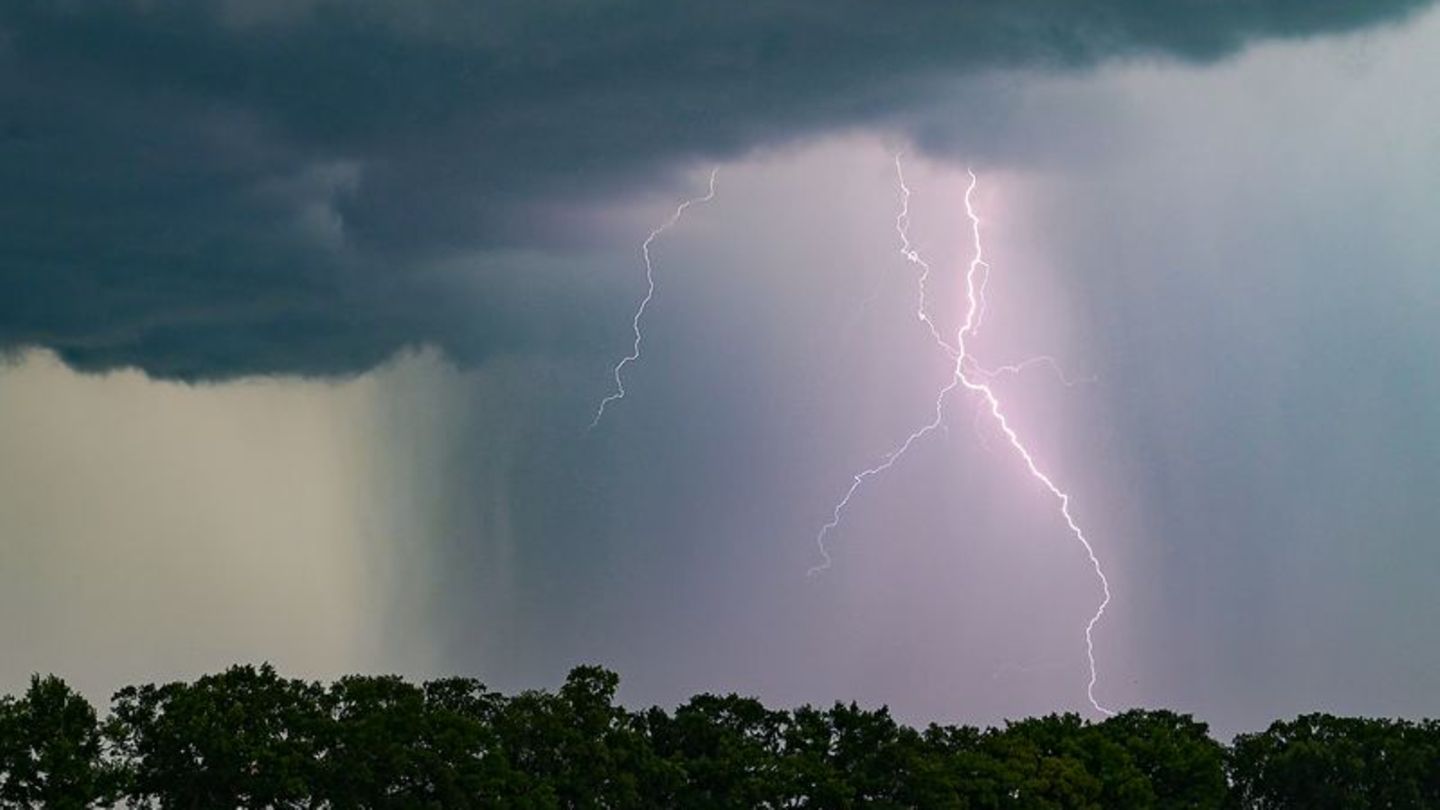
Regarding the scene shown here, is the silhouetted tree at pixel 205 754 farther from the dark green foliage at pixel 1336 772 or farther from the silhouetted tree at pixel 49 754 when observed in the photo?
the dark green foliage at pixel 1336 772

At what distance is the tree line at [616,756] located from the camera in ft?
268

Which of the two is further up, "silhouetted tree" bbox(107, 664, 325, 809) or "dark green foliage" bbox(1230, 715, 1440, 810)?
"dark green foliage" bbox(1230, 715, 1440, 810)

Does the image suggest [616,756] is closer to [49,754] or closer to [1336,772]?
[49,754]

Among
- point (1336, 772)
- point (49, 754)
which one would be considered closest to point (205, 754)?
point (49, 754)

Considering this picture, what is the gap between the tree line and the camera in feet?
268

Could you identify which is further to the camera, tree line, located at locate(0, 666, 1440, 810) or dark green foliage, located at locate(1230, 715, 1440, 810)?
dark green foliage, located at locate(1230, 715, 1440, 810)

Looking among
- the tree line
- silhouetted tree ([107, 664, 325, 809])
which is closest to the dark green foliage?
the tree line

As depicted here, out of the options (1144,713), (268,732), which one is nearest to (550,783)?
(268,732)

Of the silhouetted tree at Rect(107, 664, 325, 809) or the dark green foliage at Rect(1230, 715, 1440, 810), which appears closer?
the silhouetted tree at Rect(107, 664, 325, 809)

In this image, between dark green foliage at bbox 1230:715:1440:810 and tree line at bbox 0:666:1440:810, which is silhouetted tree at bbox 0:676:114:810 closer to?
tree line at bbox 0:666:1440:810

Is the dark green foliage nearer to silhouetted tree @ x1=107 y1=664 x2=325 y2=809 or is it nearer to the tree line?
the tree line

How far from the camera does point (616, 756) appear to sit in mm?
89125

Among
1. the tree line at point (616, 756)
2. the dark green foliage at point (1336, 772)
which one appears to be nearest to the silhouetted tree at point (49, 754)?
the tree line at point (616, 756)

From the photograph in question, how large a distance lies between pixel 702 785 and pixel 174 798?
76.9ft
